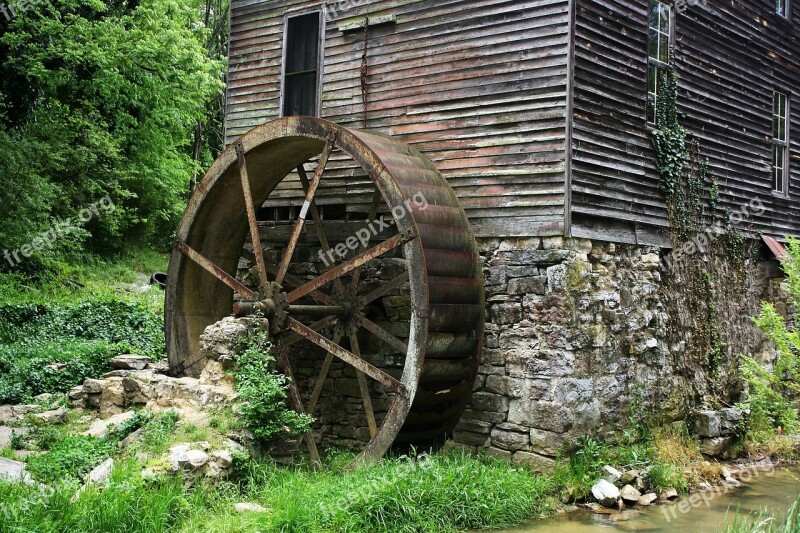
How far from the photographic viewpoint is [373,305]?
9.26 metres

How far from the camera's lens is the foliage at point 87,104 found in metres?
13.6

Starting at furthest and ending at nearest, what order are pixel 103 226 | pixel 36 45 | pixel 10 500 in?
pixel 103 226, pixel 36 45, pixel 10 500

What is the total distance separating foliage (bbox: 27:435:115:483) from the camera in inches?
256

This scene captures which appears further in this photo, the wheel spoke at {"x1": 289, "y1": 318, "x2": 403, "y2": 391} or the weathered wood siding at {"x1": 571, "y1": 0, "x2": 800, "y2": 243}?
the weathered wood siding at {"x1": 571, "y1": 0, "x2": 800, "y2": 243}

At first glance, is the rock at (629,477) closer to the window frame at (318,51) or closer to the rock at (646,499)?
the rock at (646,499)

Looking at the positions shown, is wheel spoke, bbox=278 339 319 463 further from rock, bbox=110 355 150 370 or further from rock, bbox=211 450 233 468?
rock, bbox=110 355 150 370

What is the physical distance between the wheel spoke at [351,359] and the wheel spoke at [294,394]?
0.33 metres

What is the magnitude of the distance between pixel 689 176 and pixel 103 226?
13.2m

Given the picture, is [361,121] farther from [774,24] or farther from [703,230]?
[774,24]

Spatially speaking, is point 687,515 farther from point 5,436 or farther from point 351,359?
point 5,436

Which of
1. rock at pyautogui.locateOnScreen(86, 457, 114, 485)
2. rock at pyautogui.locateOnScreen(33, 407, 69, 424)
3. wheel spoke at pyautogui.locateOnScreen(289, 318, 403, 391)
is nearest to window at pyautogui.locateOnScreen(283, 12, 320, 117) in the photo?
wheel spoke at pyautogui.locateOnScreen(289, 318, 403, 391)

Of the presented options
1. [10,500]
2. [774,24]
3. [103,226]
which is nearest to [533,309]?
[10,500]

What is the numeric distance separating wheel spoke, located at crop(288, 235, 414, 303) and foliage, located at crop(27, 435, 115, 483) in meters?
2.32

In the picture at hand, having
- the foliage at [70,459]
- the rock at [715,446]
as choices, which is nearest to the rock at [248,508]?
the foliage at [70,459]
